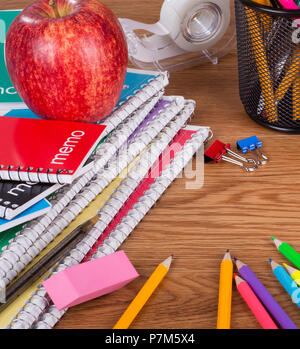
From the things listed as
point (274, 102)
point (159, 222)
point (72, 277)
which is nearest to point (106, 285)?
point (72, 277)

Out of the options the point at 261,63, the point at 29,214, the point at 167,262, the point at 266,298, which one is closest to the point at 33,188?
the point at 29,214

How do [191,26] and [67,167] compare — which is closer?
[67,167]

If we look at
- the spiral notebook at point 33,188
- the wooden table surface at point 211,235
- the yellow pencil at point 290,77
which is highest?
the yellow pencil at point 290,77

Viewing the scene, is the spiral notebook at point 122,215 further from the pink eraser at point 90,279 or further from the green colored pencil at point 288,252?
the green colored pencil at point 288,252

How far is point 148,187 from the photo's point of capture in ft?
2.38

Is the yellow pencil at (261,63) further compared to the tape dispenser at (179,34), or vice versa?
the tape dispenser at (179,34)

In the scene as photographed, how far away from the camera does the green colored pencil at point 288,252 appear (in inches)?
23.7

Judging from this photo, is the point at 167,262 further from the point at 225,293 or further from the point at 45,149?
the point at 45,149

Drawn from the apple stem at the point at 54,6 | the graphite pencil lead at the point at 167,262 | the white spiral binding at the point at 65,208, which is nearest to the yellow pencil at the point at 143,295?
the graphite pencil lead at the point at 167,262

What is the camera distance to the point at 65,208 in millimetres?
653

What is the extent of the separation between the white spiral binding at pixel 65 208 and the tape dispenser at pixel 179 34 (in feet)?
0.67
